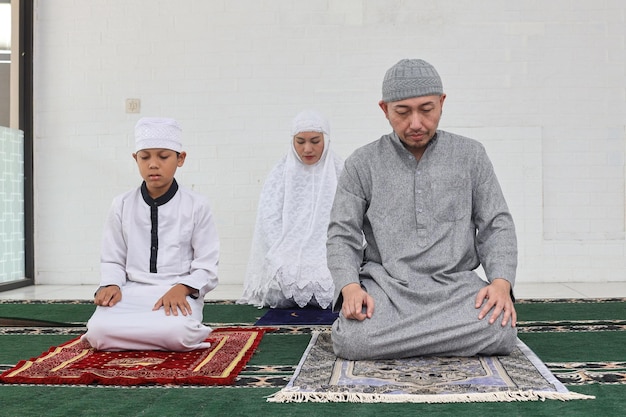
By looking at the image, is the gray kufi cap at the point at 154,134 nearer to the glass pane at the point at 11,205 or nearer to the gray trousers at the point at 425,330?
the gray trousers at the point at 425,330

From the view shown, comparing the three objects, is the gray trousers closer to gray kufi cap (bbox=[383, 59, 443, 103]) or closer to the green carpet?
the green carpet

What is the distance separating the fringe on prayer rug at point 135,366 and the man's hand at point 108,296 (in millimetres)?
175

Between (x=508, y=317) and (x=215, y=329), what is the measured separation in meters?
1.35

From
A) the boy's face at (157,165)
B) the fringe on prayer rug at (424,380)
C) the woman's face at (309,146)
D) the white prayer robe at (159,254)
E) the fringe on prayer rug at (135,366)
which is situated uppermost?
the woman's face at (309,146)

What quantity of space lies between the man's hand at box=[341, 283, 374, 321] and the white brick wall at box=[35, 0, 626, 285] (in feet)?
11.8

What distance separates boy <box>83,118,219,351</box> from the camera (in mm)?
2611

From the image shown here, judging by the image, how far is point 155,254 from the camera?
278 centimetres

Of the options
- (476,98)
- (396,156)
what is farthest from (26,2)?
(396,156)

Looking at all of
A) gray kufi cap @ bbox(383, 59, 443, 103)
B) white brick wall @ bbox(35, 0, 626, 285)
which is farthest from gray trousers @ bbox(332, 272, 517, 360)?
white brick wall @ bbox(35, 0, 626, 285)

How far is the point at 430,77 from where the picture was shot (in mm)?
2449

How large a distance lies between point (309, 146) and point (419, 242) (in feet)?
6.60

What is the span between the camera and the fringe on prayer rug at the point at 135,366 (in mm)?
2150

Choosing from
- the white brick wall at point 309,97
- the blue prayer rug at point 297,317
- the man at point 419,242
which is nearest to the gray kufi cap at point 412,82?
the man at point 419,242

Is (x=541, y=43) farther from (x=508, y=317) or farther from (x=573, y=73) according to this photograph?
(x=508, y=317)
